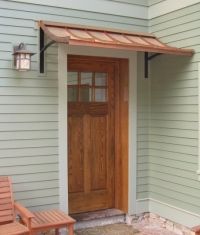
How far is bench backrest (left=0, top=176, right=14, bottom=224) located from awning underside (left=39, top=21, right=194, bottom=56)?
1610 millimetres

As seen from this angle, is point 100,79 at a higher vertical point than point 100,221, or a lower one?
higher

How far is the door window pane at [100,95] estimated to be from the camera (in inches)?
208

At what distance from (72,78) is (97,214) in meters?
1.84

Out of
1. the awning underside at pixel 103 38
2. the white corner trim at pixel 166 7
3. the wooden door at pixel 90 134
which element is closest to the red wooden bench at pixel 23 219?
the wooden door at pixel 90 134

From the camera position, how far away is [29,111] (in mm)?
4523

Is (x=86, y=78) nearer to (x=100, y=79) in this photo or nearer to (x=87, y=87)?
(x=87, y=87)

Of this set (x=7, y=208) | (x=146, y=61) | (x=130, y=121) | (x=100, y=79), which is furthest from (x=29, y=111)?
(x=146, y=61)

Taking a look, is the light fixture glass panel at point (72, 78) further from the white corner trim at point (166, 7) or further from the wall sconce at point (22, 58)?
the white corner trim at point (166, 7)

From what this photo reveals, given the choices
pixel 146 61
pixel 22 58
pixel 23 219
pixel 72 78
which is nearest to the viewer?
pixel 23 219

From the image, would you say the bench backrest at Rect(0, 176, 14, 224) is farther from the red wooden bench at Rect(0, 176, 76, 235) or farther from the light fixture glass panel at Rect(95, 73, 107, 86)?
the light fixture glass panel at Rect(95, 73, 107, 86)

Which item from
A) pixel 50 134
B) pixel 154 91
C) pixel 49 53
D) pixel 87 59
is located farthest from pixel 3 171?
pixel 154 91

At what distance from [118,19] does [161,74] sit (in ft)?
3.01

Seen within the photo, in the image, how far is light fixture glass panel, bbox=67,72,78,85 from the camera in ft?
16.4

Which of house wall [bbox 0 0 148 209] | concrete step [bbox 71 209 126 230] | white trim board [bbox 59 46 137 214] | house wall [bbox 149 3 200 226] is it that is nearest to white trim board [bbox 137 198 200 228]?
house wall [bbox 149 3 200 226]
